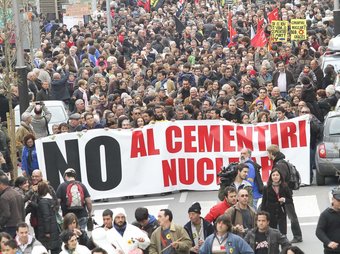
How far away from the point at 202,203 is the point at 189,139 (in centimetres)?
136

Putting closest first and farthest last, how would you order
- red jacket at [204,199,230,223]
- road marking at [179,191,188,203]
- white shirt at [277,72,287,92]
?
1. red jacket at [204,199,230,223]
2. road marking at [179,191,188,203]
3. white shirt at [277,72,287,92]

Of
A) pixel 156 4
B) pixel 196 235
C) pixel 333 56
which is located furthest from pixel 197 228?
Result: pixel 156 4

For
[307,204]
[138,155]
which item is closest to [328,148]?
[307,204]

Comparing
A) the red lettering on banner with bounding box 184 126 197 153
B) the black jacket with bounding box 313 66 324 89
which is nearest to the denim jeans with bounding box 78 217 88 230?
the red lettering on banner with bounding box 184 126 197 153

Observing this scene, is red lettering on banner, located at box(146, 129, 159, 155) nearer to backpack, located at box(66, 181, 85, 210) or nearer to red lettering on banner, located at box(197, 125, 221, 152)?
red lettering on banner, located at box(197, 125, 221, 152)

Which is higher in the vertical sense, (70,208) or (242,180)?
(242,180)

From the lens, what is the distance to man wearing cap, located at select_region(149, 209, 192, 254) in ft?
58.7

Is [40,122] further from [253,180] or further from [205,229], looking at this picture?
[205,229]

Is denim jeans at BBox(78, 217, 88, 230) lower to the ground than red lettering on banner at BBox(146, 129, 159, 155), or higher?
lower

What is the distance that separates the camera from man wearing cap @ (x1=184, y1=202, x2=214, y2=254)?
1829 centimetres

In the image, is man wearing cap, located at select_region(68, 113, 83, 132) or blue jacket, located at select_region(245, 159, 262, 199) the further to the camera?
man wearing cap, located at select_region(68, 113, 83, 132)

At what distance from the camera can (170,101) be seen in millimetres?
29188

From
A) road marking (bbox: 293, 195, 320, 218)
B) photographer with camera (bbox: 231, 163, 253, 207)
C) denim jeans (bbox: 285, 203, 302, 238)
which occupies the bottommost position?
road marking (bbox: 293, 195, 320, 218)

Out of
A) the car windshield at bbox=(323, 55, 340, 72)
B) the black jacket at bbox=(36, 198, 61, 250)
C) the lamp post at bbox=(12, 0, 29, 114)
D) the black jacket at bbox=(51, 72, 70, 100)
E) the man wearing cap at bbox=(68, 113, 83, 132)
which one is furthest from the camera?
the black jacket at bbox=(51, 72, 70, 100)
